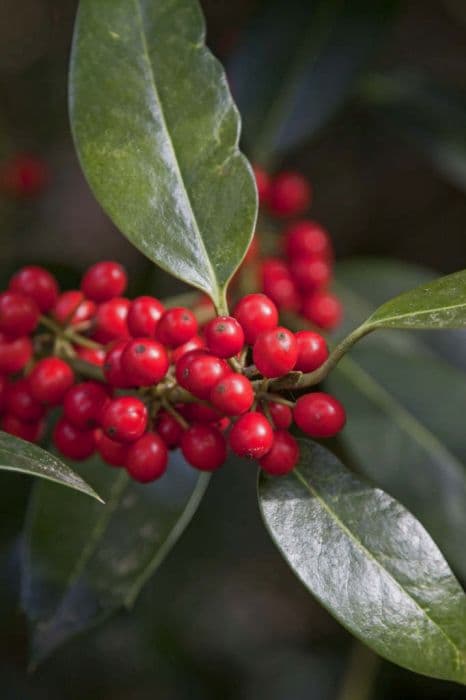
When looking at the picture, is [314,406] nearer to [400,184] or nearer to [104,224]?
[400,184]

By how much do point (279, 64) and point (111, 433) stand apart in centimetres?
106

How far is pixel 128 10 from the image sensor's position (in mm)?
865

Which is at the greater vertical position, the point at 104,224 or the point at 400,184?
the point at 400,184

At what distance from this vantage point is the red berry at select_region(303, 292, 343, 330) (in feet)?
4.27

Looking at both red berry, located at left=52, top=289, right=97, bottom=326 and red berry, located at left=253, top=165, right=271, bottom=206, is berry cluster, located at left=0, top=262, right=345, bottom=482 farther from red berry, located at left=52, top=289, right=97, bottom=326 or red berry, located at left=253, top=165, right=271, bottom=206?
red berry, located at left=253, top=165, right=271, bottom=206

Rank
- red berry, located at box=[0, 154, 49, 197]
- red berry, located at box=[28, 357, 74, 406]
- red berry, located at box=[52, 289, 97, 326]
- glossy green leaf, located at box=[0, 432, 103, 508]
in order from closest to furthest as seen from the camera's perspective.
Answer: glossy green leaf, located at box=[0, 432, 103, 508], red berry, located at box=[28, 357, 74, 406], red berry, located at box=[52, 289, 97, 326], red berry, located at box=[0, 154, 49, 197]

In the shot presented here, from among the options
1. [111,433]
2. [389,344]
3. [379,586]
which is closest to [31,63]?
[389,344]

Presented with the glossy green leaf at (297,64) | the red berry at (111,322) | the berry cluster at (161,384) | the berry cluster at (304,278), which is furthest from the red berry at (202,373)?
the glossy green leaf at (297,64)

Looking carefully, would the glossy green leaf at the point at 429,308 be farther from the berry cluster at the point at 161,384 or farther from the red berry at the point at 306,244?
the red berry at the point at 306,244

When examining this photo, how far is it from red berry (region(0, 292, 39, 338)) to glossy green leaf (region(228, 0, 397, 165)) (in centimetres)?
78

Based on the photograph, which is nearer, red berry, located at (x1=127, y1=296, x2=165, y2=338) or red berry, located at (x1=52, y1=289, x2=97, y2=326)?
red berry, located at (x1=127, y1=296, x2=165, y2=338)

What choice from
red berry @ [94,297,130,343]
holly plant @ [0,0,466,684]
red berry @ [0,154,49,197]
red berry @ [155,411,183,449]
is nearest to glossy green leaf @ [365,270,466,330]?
holly plant @ [0,0,466,684]

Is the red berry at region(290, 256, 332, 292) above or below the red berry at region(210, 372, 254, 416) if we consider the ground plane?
below

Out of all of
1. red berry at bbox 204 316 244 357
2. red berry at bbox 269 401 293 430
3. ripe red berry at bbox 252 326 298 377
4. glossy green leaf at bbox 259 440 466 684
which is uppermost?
ripe red berry at bbox 252 326 298 377
